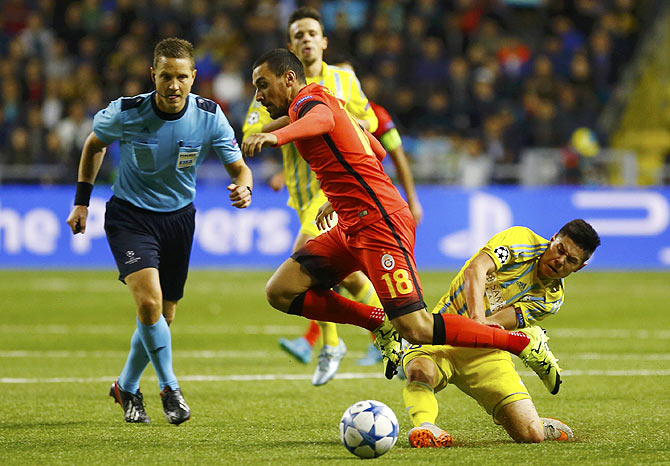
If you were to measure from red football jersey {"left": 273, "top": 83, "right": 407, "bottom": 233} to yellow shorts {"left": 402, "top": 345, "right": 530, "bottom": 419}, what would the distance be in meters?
0.83

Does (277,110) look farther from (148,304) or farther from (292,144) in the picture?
(292,144)

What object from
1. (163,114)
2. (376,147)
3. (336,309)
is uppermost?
(163,114)

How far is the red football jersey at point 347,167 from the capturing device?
5.54 meters

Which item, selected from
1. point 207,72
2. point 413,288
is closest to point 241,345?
point 413,288

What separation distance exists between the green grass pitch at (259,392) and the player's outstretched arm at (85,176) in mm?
1157

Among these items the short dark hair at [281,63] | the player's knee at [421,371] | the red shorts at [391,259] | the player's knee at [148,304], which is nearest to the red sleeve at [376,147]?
the red shorts at [391,259]

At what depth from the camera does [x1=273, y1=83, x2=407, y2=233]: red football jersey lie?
554 cm

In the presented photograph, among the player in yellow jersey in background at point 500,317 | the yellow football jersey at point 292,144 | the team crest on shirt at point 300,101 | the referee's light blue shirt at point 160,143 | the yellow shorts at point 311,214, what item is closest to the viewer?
the team crest on shirt at point 300,101

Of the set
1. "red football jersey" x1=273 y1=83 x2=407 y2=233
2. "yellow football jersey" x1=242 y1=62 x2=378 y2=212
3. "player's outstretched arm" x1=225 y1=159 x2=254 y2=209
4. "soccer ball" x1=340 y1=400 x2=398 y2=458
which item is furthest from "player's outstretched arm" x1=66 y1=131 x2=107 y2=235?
"soccer ball" x1=340 y1=400 x2=398 y2=458

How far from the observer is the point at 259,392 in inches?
288

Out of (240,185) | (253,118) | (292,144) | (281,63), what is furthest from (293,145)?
(281,63)

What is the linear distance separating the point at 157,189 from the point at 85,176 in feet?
1.49

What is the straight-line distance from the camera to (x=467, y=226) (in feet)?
55.6

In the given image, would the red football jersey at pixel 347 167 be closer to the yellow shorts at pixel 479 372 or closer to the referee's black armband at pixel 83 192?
the yellow shorts at pixel 479 372
